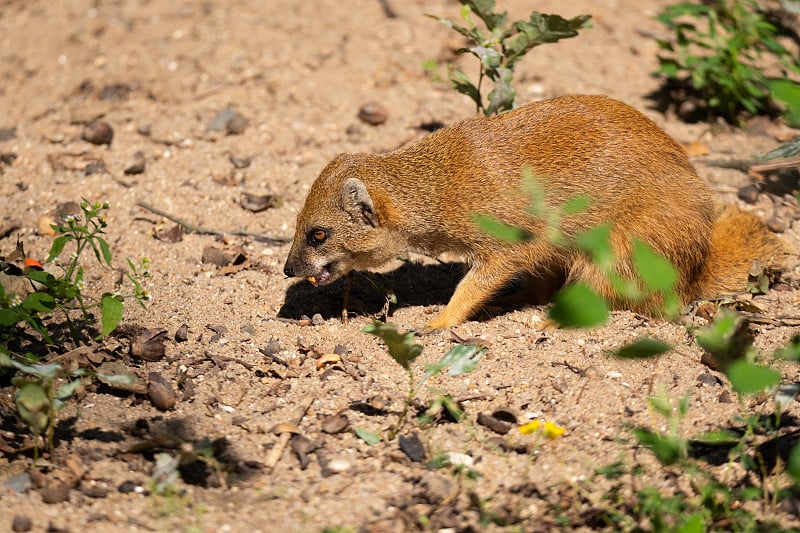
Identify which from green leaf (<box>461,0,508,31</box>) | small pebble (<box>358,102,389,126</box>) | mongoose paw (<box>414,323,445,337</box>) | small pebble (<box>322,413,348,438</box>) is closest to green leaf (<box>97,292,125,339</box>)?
small pebble (<box>322,413,348,438</box>)

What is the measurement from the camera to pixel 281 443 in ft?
14.5

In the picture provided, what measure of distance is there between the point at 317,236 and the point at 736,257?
295 cm

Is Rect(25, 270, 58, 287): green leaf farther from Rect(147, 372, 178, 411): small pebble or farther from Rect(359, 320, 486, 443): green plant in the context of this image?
Rect(359, 320, 486, 443): green plant

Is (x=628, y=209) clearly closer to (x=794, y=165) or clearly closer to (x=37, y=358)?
(x=794, y=165)

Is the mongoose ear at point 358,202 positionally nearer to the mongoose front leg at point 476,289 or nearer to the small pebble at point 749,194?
the mongoose front leg at point 476,289

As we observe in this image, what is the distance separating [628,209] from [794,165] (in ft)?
7.13

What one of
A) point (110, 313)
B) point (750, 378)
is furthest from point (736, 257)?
point (110, 313)

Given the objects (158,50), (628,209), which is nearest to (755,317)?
(628,209)

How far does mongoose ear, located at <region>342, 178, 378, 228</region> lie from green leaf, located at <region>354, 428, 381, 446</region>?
1.74 meters

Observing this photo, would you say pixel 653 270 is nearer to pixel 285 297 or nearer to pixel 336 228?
pixel 336 228

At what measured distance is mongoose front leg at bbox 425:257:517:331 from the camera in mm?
5828

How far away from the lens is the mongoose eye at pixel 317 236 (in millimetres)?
5762

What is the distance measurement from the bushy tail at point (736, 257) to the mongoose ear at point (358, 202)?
7.62 feet

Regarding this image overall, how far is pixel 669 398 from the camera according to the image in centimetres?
475
